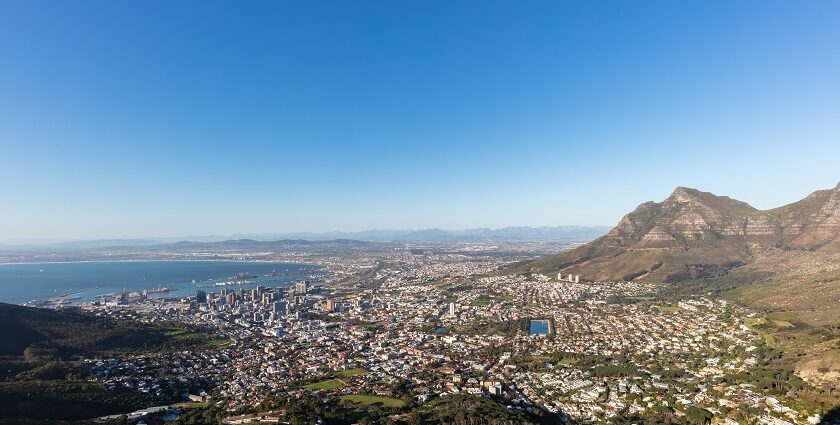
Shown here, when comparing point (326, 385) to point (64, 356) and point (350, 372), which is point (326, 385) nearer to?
point (350, 372)

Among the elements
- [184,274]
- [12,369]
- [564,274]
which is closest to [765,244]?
[564,274]

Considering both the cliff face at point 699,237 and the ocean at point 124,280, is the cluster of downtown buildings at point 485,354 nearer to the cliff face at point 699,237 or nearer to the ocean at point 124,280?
the cliff face at point 699,237

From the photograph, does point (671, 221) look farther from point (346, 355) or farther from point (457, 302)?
point (346, 355)

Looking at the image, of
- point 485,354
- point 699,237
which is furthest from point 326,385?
point 699,237

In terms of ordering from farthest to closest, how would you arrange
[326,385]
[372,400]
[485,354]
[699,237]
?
[699,237]
[485,354]
[326,385]
[372,400]

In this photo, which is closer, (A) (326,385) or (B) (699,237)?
(A) (326,385)

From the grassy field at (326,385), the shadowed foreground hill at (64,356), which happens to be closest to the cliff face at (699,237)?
the grassy field at (326,385)
